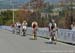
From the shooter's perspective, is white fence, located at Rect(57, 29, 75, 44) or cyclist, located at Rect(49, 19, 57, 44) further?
white fence, located at Rect(57, 29, 75, 44)

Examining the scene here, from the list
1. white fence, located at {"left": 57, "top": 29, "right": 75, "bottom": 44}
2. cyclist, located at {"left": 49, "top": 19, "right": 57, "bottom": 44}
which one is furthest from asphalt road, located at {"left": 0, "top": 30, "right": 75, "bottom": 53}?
white fence, located at {"left": 57, "top": 29, "right": 75, "bottom": 44}

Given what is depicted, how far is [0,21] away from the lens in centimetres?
12888

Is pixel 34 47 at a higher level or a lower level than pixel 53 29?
lower

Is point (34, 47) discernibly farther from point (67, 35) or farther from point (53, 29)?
point (67, 35)

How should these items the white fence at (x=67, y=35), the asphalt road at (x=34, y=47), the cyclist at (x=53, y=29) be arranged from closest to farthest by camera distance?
the asphalt road at (x=34, y=47), the cyclist at (x=53, y=29), the white fence at (x=67, y=35)

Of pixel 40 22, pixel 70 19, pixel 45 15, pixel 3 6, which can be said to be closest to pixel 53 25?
pixel 70 19

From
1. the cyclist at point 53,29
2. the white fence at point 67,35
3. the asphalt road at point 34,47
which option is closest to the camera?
the asphalt road at point 34,47

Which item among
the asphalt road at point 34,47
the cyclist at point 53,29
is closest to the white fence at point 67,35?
the asphalt road at point 34,47

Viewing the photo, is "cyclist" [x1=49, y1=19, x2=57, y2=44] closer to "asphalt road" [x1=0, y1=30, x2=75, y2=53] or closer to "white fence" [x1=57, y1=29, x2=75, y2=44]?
"asphalt road" [x1=0, y1=30, x2=75, y2=53]

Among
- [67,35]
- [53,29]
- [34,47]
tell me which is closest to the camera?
[34,47]

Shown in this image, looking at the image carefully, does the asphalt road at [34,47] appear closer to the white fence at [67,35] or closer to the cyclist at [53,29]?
the cyclist at [53,29]

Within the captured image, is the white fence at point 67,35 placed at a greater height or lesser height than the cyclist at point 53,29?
lesser

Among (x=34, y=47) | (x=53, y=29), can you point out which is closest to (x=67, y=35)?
(x=53, y=29)

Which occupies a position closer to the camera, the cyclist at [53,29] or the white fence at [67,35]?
the cyclist at [53,29]
